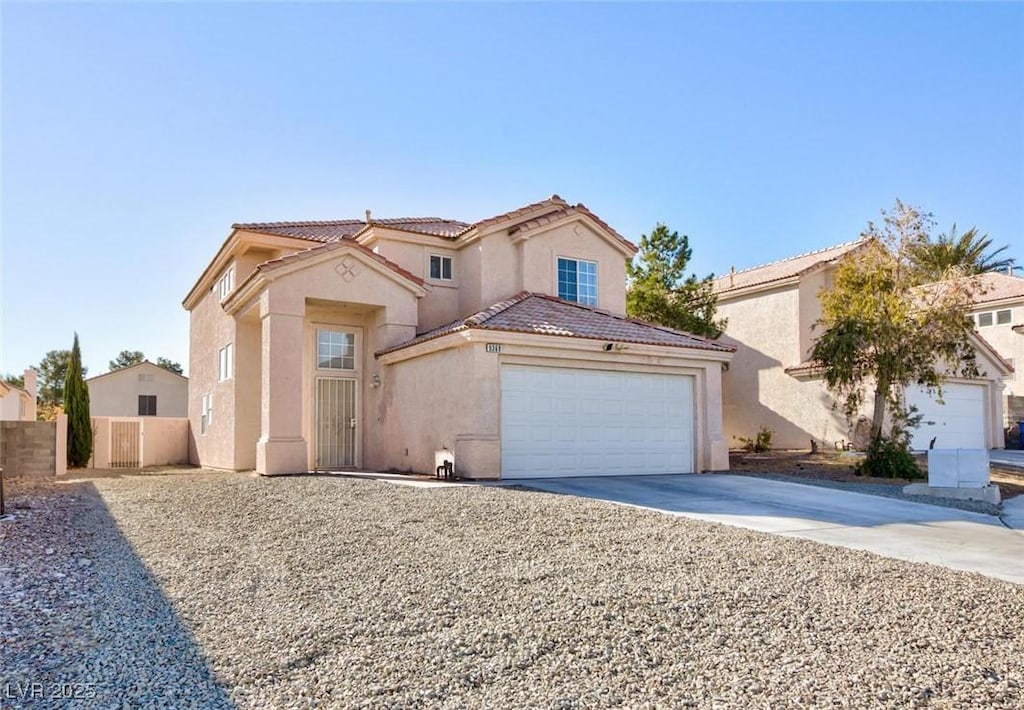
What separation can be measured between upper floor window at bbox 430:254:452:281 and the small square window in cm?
2663

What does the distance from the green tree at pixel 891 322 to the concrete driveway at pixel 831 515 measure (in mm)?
4299

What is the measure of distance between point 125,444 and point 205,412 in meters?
4.15

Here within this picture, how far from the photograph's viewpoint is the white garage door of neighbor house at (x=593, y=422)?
14.8 meters

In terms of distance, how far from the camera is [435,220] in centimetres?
2247

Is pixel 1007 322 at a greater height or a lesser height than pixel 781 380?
greater

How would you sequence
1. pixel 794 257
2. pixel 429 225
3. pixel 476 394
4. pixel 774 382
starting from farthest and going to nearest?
pixel 794 257 < pixel 774 382 < pixel 429 225 < pixel 476 394

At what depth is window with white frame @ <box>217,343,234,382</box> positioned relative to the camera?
1917 cm

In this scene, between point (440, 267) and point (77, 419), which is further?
point (77, 419)

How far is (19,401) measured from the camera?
31156 millimetres

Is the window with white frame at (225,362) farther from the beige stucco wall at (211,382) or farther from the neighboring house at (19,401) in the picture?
the neighboring house at (19,401)

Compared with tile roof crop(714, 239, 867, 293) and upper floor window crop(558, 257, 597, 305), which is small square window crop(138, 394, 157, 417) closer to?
upper floor window crop(558, 257, 597, 305)

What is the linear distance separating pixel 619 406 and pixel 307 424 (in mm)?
7545

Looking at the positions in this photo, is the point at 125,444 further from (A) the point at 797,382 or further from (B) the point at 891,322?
(B) the point at 891,322

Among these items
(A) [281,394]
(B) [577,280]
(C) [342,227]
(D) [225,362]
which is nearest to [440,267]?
(B) [577,280]
